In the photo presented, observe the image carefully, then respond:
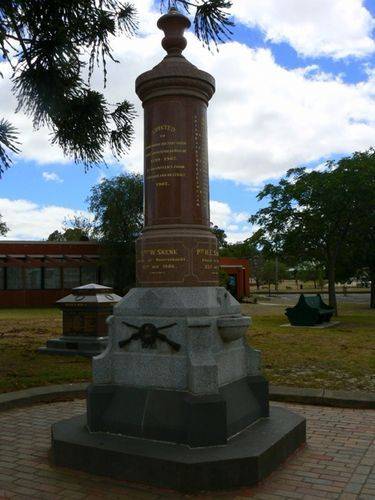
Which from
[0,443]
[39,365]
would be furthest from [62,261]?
[0,443]

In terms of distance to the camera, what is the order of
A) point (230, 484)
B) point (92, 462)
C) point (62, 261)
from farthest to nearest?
point (62, 261) < point (92, 462) < point (230, 484)

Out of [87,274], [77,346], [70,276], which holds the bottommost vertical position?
[77,346]

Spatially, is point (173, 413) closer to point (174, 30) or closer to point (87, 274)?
point (174, 30)

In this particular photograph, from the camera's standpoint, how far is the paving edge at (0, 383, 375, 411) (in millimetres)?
6547

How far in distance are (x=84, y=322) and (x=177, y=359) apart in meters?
6.58

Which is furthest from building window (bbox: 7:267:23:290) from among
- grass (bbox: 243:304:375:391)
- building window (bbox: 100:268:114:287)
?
grass (bbox: 243:304:375:391)

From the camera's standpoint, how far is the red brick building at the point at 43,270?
1319 inches

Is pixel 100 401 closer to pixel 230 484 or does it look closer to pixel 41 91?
pixel 230 484

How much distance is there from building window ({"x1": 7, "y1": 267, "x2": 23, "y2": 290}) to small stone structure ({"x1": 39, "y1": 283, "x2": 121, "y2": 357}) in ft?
78.5

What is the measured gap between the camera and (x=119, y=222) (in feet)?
115

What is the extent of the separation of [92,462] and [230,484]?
1.14 metres

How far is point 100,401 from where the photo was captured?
15.8 ft

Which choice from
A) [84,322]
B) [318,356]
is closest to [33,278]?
[84,322]

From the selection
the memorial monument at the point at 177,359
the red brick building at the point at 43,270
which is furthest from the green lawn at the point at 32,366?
the red brick building at the point at 43,270
